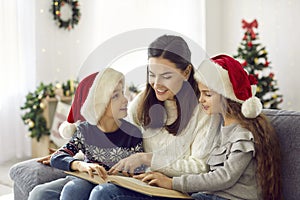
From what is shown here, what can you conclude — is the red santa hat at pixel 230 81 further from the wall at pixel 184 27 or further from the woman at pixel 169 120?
the wall at pixel 184 27

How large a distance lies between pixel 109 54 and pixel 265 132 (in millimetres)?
594

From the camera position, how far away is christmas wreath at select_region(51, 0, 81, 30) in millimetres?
4441

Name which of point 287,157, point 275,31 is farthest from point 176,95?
point 275,31

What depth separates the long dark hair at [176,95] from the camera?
1632 mm

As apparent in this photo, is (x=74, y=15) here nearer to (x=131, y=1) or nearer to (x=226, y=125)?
(x=131, y=1)

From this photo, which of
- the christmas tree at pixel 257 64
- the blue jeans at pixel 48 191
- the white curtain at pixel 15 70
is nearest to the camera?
the blue jeans at pixel 48 191

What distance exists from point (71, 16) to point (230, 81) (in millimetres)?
3170

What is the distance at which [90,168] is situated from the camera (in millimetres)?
1670

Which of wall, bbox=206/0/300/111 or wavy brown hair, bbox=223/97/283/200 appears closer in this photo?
wavy brown hair, bbox=223/97/283/200

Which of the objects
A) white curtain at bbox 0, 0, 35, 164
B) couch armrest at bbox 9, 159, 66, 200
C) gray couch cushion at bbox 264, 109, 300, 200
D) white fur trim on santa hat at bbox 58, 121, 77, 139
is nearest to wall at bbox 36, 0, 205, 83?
white curtain at bbox 0, 0, 35, 164

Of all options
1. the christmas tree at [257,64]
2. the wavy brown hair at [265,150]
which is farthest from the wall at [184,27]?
the wavy brown hair at [265,150]

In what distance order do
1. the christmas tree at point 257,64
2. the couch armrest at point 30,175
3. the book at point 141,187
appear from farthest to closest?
the christmas tree at point 257,64 → the couch armrest at point 30,175 → the book at point 141,187

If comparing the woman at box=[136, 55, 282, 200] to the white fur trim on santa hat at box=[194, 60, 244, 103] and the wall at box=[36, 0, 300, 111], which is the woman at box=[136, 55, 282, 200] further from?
the wall at box=[36, 0, 300, 111]

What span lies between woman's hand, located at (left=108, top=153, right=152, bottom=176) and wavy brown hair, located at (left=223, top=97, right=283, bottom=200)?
33 centimetres
